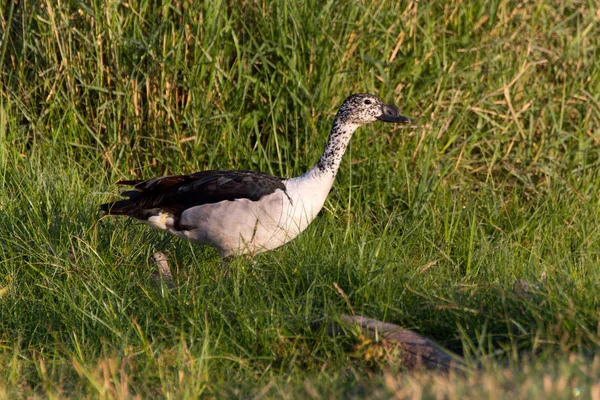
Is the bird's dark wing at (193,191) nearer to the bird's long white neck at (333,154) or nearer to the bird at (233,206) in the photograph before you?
the bird at (233,206)

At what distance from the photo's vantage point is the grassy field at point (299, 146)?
Result: 436 centimetres

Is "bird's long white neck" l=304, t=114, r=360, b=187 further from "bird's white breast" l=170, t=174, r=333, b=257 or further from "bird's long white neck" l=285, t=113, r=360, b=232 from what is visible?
"bird's white breast" l=170, t=174, r=333, b=257

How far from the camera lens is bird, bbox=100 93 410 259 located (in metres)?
4.84

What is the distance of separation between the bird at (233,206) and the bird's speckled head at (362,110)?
0.23 m

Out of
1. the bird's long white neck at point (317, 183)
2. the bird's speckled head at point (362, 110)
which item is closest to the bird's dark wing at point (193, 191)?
the bird's long white neck at point (317, 183)

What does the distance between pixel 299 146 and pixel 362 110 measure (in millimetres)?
980

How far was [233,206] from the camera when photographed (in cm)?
489

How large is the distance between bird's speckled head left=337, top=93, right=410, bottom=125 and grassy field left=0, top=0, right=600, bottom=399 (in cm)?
65

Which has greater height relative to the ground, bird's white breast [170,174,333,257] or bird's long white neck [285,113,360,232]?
bird's long white neck [285,113,360,232]

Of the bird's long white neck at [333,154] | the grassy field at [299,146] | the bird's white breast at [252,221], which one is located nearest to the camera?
the grassy field at [299,146]

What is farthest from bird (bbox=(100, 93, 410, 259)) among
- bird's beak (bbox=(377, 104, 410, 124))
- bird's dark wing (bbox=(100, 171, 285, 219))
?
bird's beak (bbox=(377, 104, 410, 124))

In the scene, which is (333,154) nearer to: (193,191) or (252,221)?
(252,221)

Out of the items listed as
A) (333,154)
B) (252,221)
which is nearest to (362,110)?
(333,154)

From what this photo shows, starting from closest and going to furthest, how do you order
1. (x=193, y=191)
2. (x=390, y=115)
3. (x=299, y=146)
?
1. (x=193, y=191)
2. (x=390, y=115)
3. (x=299, y=146)
